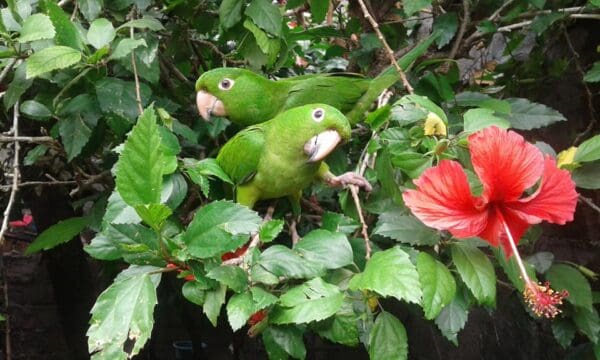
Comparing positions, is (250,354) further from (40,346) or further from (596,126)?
(596,126)

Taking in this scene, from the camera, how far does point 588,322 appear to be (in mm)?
853

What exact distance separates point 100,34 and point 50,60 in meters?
0.09

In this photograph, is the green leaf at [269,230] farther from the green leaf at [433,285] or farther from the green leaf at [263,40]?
the green leaf at [263,40]

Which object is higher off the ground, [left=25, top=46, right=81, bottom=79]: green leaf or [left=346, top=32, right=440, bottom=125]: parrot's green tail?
[left=25, top=46, right=81, bottom=79]: green leaf

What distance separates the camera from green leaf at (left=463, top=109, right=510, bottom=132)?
592 mm

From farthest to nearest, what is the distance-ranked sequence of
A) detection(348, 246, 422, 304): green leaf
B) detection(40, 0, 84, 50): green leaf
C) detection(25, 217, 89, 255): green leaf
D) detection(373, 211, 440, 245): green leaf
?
detection(25, 217, 89, 255): green leaf → detection(40, 0, 84, 50): green leaf → detection(373, 211, 440, 245): green leaf → detection(348, 246, 422, 304): green leaf

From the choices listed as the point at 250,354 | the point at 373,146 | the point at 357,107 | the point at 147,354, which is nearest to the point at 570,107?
the point at 357,107

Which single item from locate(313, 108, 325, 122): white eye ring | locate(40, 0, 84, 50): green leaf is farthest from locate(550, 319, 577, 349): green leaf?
locate(40, 0, 84, 50): green leaf

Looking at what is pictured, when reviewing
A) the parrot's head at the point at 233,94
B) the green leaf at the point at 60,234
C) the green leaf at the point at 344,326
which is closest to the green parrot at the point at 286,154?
the parrot's head at the point at 233,94

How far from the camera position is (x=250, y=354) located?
1926 millimetres

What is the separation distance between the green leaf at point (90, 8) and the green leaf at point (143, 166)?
39 centimetres

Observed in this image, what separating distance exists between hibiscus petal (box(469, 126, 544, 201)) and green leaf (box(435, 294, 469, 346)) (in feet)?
0.64

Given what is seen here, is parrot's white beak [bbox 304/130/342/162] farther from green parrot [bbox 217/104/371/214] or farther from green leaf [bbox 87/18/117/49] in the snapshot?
green leaf [bbox 87/18/117/49]

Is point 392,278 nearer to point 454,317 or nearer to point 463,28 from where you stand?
point 454,317
